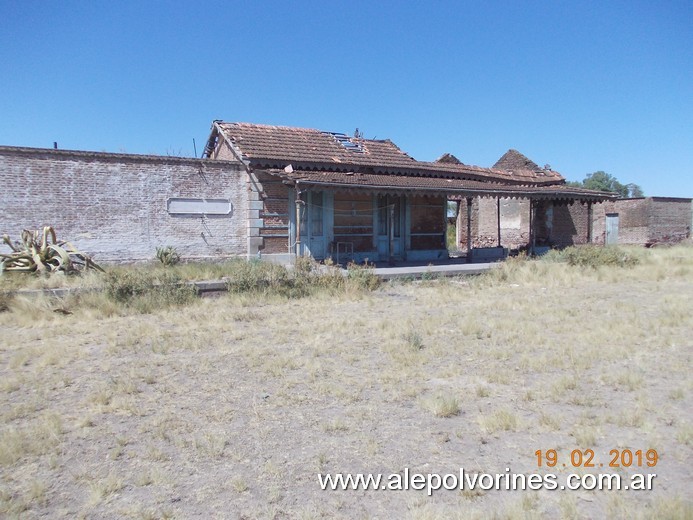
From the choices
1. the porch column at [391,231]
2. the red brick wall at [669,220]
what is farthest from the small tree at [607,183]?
the porch column at [391,231]

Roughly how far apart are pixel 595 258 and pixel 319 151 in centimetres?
966

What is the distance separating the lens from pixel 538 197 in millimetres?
18812

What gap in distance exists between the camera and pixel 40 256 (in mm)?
11508

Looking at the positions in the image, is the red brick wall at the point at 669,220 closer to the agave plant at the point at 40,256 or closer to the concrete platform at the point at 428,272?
the concrete platform at the point at 428,272

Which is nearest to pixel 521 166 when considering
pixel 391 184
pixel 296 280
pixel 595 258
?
pixel 595 258

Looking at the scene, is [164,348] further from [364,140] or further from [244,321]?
[364,140]

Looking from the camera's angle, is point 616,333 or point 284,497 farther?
point 616,333

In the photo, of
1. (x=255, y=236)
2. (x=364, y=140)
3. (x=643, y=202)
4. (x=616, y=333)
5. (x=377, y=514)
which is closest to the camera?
(x=377, y=514)

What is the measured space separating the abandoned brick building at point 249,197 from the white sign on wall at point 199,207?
0.03 metres

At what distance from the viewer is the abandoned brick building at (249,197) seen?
13086 millimetres

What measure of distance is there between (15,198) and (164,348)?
8.78 metres

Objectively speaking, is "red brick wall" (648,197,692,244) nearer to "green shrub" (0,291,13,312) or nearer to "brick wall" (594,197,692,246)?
"brick wall" (594,197,692,246)

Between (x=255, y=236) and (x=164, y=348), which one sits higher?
(x=255, y=236)

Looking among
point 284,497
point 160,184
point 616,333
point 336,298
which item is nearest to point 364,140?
point 160,184
